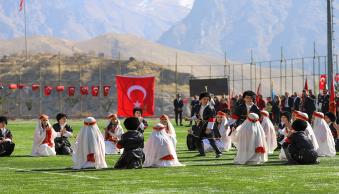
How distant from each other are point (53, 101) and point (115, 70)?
405 inches

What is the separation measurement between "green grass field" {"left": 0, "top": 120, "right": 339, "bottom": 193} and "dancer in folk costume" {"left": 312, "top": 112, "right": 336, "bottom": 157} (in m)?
2.07

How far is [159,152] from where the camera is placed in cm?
1934

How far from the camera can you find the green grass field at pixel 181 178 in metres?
14.3

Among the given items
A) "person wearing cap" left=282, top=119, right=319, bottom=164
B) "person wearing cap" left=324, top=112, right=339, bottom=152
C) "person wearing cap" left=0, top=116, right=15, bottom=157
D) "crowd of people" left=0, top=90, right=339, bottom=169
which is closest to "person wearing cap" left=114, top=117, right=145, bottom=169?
"crowd of people" left=0, top=90, right=339, bottom=169

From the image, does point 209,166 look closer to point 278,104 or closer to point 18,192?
point 18,192

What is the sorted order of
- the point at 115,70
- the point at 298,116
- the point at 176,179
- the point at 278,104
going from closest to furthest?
the point at 176,179 < the point at 298,116 < the point at 278,104 < the point at 115,70

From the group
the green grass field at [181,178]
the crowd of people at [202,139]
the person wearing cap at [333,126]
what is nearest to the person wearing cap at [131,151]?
the crowd of people at [202,139]

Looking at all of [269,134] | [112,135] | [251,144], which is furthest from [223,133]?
[251,144]

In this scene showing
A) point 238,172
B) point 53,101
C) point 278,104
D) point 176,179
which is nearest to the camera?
point 176,179

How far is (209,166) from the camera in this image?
19.3 m

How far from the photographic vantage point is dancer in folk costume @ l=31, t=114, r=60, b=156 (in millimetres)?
24547

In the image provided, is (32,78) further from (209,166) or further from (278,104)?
(209,166)

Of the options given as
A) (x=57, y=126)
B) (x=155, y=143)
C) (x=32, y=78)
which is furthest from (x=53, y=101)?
(x=155, y=143)

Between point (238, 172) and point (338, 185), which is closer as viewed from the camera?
point (338, 185)
